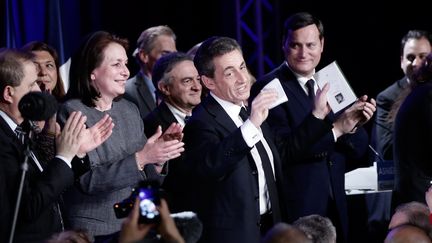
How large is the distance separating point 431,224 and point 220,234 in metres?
1.04

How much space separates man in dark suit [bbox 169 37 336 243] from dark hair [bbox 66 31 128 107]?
0.52 meters

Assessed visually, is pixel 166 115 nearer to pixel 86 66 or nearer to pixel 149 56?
pixel 86 66

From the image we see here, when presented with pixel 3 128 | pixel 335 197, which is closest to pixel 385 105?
pixel 335 197

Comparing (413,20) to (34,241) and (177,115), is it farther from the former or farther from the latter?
(34,241)

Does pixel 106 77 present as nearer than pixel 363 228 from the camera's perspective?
Yes

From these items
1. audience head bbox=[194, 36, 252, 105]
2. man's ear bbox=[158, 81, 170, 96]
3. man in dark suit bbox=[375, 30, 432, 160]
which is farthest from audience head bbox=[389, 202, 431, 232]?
man in dark suit bbox=[375, 30, 432, 160]

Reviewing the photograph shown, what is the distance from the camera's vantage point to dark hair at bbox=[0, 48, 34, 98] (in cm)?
449

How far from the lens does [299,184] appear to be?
18.4ft

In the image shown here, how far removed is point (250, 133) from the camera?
4672 millimetres

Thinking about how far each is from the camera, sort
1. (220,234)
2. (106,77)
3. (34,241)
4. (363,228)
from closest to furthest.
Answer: (34,241), (220,234), (106,77), (363,228)

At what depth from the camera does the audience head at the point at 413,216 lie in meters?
4.80

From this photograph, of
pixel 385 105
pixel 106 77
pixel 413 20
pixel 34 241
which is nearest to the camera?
pixel 34 241

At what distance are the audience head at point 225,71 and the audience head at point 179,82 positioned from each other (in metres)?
1.01

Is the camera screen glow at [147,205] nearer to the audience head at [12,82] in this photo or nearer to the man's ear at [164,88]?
the audience head at [12,82]
